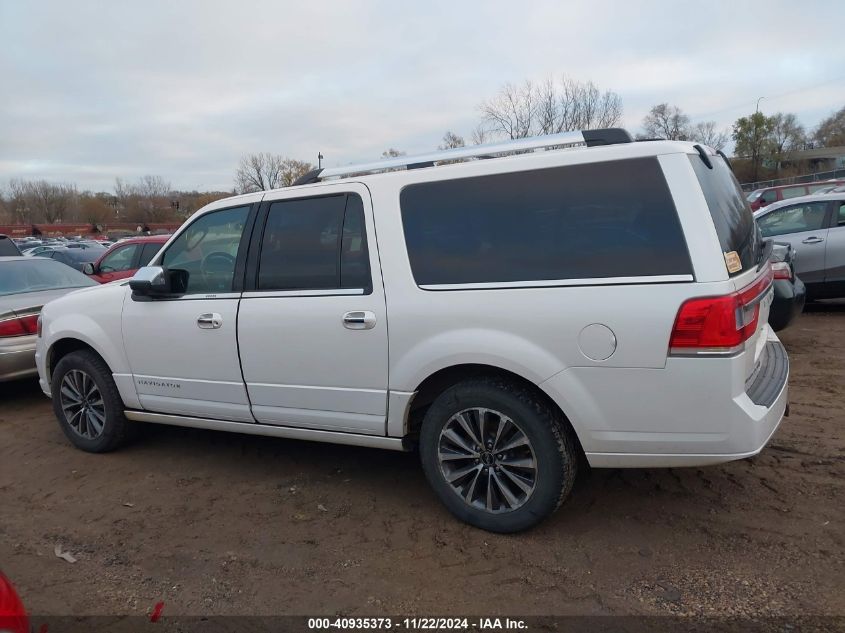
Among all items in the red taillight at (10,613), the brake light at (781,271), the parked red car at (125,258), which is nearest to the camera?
the red taillight at (10,613)

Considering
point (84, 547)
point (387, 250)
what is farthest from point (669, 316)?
point (84, 547)

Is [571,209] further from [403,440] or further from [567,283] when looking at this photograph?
[403,440]

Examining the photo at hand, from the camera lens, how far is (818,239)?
8.41m

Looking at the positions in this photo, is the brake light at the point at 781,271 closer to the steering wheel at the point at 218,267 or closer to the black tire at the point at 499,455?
the black tire at the point at 499,455

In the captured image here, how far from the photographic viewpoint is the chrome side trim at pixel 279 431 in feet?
12.1

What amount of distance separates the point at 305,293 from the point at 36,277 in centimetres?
528

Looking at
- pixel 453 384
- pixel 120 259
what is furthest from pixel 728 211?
pixel 120 259

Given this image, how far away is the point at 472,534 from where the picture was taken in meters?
3.44

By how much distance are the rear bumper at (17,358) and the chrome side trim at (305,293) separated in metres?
3.62

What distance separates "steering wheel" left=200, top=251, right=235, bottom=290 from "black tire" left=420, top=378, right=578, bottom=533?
1.65 meters

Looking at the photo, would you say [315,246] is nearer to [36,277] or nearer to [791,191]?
[36,277]

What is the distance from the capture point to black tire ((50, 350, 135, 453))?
475cm

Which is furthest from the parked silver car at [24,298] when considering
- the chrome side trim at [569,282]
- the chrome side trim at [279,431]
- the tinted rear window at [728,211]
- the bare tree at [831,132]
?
the bare tree at [831,132]

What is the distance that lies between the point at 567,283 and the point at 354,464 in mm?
2235
